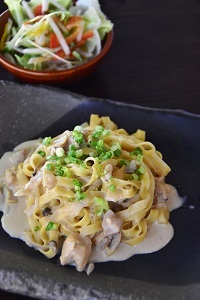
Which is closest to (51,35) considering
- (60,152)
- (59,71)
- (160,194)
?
(59,71)

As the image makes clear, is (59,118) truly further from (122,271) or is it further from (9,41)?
(122,271)

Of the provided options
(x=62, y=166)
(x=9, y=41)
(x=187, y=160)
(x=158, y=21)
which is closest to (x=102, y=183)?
(x=62, y=166)

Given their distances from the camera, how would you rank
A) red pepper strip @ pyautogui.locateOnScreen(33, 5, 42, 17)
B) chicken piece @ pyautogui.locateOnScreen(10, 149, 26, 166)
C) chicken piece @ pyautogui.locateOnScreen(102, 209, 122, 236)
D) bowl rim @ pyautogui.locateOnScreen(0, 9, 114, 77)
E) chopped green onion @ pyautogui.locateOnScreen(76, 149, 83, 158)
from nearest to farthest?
chicken piece @ pyautogui.locateOnScreen(102, 209, 122, 236) → chopped green onion @ pyautogui.locateOnScreen(76, 149, 83, 158) → chicken piece @ pyautogui.locateOnScreen(10, 149, 26, 166) → bowl rim @ pyautogui.locateOnScreen(0, 9, 114, 77) → red pepper strip @ pyautogui.locateOnScreen(33, 5, 42, 17)

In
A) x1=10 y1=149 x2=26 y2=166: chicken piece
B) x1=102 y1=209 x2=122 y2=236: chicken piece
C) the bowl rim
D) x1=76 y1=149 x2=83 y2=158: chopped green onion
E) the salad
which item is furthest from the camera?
the salad

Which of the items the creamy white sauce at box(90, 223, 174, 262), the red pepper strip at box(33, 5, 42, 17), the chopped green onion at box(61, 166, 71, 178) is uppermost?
the red pepper strip at box(33, 5, 42, 17)

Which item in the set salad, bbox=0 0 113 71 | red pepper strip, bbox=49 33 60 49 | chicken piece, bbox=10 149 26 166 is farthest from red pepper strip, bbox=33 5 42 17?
chicken piece, bbox=10 149 26 166

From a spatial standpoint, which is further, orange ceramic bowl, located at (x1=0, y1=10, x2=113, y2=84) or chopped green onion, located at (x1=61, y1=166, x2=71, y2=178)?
orange ceramic bowl, located at (x1=0, y1=10, x2=113, y2=84)

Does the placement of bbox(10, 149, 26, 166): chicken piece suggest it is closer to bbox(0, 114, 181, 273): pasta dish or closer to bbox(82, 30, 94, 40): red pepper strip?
bbox(0, 114, 181, 273): pasta dish

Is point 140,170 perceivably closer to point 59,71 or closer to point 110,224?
point 110,224

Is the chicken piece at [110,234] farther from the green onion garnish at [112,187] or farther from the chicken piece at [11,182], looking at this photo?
the chicken piece at [11,182]
